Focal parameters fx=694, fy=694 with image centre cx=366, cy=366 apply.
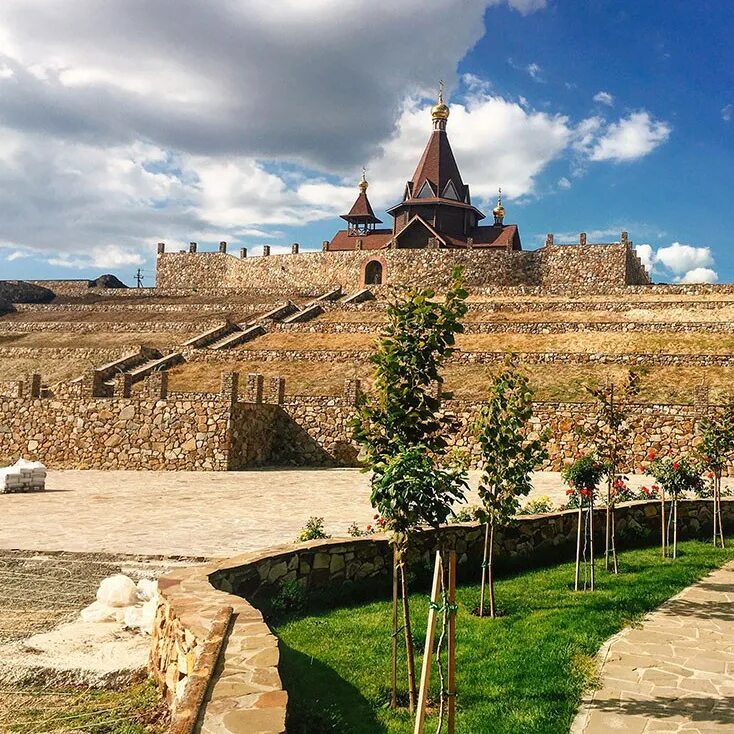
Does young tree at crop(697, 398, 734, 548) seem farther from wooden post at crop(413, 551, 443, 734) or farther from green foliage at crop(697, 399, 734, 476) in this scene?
wooden post at crop(413, 551, 443, 734)

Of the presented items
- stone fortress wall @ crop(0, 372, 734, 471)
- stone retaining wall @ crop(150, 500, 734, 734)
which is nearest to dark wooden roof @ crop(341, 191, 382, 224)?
stone fortress wall @ crop(0, 372, 734, 471)

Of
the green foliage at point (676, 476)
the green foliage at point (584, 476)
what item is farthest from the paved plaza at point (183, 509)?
the green foliage at point (676, 476)

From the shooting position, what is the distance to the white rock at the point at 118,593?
735 centimetres

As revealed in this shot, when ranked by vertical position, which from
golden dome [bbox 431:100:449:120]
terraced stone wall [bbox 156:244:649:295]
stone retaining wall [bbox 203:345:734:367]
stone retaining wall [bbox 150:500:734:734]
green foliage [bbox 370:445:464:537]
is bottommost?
stone retaining wall [bbox 150:500:734:734]

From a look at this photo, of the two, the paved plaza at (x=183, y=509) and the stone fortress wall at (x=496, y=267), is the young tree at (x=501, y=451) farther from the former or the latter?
the stone fortress wall at (x=496, y=267)

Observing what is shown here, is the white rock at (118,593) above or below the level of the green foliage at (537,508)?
below

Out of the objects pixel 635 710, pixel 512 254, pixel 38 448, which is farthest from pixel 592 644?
pixel 512 254

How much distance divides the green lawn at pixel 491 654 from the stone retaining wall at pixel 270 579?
0.52 m

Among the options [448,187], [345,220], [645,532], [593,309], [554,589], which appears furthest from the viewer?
[345,220]

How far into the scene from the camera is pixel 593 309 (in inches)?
1547

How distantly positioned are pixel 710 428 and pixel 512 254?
44.2 meters

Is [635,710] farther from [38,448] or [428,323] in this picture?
[38,448]

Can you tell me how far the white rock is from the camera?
7.35m

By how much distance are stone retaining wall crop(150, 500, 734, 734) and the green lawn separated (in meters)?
0.52
